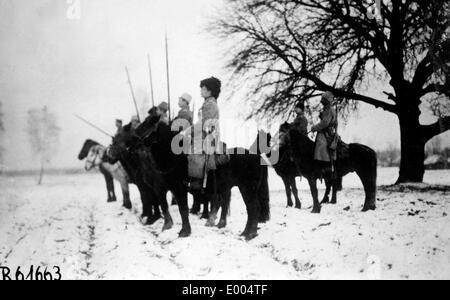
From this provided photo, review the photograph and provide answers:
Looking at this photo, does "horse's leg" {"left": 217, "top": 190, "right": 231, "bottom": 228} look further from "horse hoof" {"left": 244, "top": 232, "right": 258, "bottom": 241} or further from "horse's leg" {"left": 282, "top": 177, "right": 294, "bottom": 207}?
"horse's leg" {"left": 282, "top": 177, "right": 294, "bottom": 207}

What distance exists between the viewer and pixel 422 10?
319 inches

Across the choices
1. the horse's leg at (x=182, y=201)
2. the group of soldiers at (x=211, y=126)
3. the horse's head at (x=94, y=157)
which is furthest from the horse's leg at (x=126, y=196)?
the horse's leg at (x=182, y=201)

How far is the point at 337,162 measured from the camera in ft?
24.5

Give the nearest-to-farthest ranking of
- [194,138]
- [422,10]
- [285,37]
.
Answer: [194,138] → [422,10] → [285,37]

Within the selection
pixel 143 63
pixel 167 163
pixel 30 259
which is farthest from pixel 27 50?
pixel 30 259

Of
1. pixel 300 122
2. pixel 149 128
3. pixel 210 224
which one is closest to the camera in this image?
pixel 149 128

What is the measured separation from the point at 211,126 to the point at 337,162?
319 cm

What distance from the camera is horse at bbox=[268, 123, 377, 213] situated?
685cm

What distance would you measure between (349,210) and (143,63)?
5643mm

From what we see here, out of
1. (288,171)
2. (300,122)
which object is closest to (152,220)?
(288,171)

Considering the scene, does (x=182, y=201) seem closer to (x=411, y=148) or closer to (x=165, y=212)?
(x=165, y=212)

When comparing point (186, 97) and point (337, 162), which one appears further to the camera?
point (337, 162)

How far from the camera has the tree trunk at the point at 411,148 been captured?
812cm
